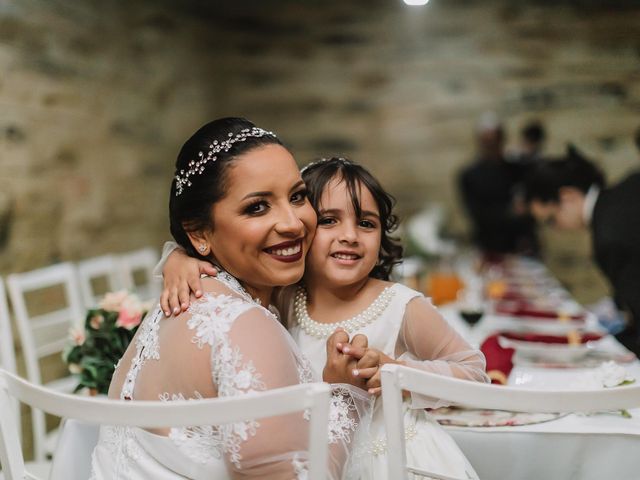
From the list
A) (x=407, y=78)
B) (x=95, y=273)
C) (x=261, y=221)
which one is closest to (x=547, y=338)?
(x=261, y=221)

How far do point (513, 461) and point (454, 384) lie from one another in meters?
0.67

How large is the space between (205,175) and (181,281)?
21 centimetres

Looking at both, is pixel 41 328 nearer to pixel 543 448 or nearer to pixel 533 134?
pixel 543 448

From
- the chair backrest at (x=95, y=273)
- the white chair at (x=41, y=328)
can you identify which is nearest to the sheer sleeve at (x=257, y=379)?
the white chair at (x=41, y=328)

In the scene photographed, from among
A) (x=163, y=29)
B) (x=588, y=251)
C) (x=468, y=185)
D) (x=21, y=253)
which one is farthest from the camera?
(x=588, y=251)

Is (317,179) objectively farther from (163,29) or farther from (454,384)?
(163,29)

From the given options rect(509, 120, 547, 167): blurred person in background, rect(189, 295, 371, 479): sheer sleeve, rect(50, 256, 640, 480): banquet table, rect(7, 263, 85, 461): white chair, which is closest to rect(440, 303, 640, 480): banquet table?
rect(50, 256, 640, 480): banquet table

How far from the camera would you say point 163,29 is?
5309 mm

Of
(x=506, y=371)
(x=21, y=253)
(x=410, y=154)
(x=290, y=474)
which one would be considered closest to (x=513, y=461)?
(x=506, y=371)

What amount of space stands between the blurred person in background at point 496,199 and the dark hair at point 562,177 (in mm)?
2659

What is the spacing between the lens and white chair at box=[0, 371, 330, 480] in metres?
0.90

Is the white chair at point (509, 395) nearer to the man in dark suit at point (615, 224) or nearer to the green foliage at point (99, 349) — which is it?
the green foliage at point (99, 349)

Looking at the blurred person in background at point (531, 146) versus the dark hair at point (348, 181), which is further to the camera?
the blurred person in background at point (531, 146)

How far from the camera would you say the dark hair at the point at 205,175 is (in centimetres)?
131
